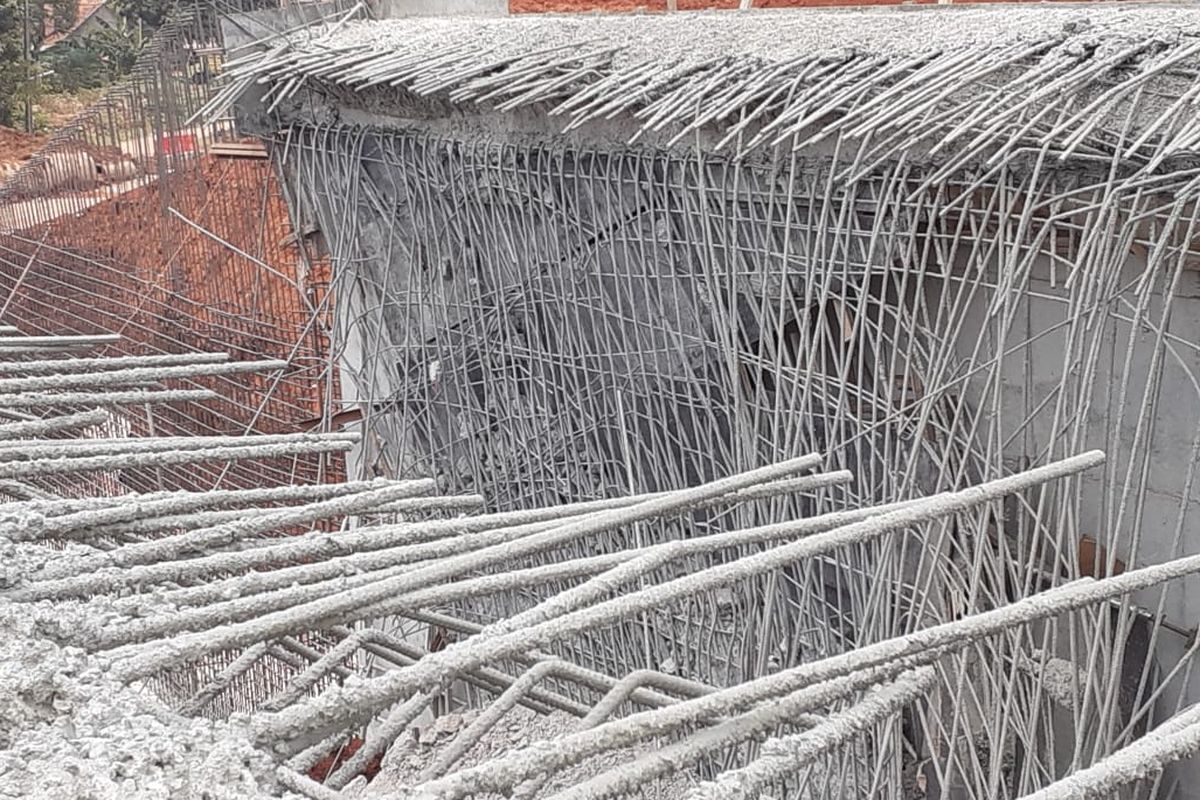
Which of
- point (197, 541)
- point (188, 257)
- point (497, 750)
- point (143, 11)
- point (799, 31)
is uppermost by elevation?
point (799, 31)

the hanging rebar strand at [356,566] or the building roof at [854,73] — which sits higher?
the building roof at [854,73]

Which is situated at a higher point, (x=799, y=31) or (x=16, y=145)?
(x=799, y=31)

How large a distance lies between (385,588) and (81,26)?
23096 mm

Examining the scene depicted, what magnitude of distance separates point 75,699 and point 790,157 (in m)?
3.41

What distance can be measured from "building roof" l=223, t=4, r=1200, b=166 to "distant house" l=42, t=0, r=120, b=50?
17.5m

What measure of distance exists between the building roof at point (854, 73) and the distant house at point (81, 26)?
1750 centimetres

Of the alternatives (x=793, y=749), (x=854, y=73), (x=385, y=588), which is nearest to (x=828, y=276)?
(x=854, y=73)

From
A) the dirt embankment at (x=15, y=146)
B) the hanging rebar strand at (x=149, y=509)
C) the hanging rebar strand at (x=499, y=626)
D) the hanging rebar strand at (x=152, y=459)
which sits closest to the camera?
the hanging rebar strand at (x=499, y=626)

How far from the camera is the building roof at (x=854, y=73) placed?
141 inches

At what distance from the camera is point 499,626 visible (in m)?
1.88

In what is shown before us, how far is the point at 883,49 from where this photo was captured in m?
4.43

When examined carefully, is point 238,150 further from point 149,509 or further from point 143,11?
point 143,11

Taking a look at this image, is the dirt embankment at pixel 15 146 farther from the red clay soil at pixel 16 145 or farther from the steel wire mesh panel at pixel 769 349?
the steel wire mesh panel at pixel 769 349

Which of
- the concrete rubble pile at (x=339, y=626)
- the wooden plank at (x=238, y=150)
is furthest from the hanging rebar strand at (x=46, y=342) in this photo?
the wooden plank at (x=238, y=150)
